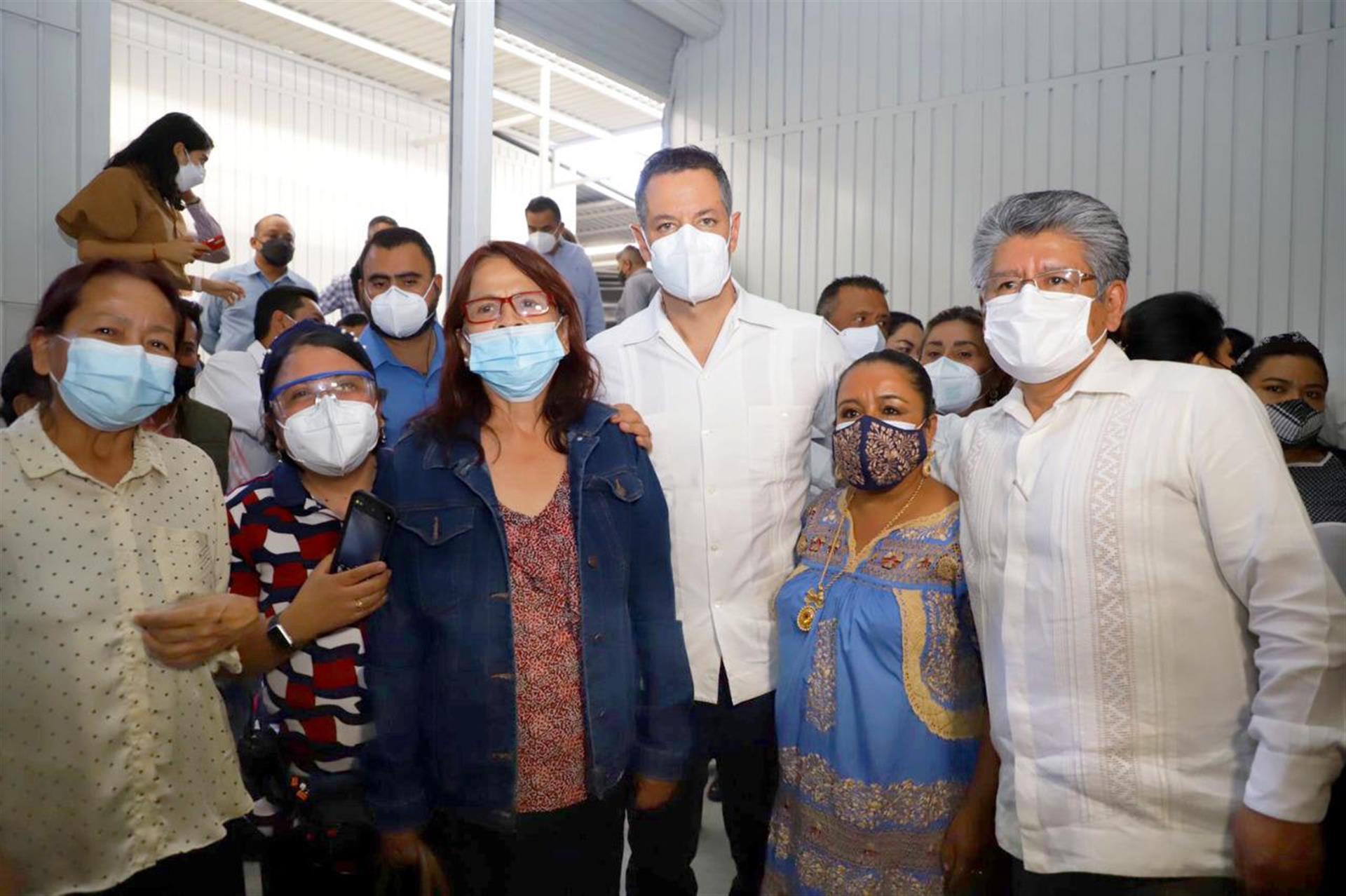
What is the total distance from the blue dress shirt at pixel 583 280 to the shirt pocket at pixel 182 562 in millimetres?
5014

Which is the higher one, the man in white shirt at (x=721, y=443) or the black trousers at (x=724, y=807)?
the man in white shirt at (x=721, y=443)

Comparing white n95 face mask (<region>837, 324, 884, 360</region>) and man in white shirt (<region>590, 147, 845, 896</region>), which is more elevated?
white n95 face mask (<region>837, 324, 884, 360</region>)

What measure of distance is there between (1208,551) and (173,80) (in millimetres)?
10824

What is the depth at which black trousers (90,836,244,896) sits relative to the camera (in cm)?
162

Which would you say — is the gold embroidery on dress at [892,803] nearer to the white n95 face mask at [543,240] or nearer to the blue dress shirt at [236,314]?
the blue dress shirt at [236,314]

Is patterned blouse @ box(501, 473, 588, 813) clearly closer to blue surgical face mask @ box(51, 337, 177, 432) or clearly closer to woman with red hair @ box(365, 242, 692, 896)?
woman with red hair @ box(365, 242, 692, 896)

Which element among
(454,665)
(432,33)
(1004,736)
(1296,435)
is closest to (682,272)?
(454,665)

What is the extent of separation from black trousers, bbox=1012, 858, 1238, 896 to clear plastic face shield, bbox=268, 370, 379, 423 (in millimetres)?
1678

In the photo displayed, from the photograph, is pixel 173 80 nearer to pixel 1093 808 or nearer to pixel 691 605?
pixel 691 605

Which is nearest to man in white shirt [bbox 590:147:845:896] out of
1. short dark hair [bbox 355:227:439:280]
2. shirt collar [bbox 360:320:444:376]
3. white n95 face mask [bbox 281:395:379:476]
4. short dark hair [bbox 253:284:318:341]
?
white n95 face mask [bbox 281:395:379:476]

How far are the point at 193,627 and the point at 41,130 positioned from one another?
352 centimetres

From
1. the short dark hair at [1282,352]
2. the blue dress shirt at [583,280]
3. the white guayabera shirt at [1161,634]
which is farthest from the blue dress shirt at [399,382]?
the blue dress shirt at [583,280]

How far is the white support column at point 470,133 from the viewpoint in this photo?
13.7 ft

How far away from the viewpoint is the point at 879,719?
2039 millimetres
